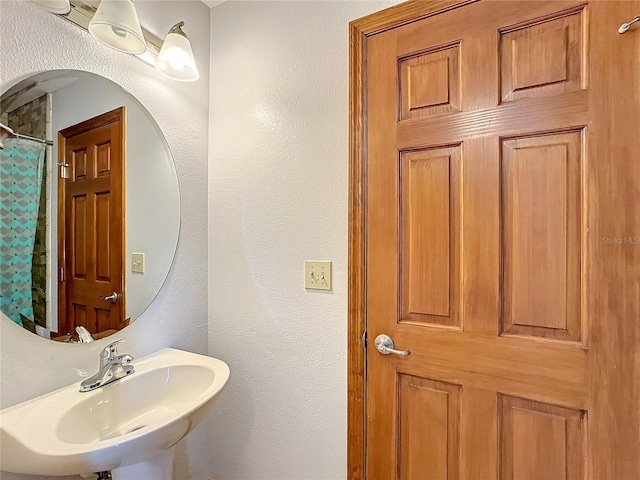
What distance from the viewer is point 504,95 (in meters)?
0.93

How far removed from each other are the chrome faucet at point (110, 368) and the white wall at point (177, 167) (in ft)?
0.17

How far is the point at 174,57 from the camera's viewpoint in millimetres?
1182

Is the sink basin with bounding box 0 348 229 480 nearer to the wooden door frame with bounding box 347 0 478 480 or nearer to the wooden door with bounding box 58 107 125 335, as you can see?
the wooden door with bounding box 58 107 125 335

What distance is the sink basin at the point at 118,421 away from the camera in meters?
0.75

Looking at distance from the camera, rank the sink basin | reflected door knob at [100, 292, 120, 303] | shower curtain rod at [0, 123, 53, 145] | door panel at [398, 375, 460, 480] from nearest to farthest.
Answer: the sink basin < shower curtain rod at [0, 123, 53, 145] < door panel at [398, 375, 460, 480] < reflected door knob at [100, 292, 120, 303]

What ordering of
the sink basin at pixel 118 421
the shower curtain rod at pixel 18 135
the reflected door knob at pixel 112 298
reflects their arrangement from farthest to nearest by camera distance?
1. the reflected door knob at pixel 112 298
2. the shower curtain rod at pixel 18 135
3. the sink basin at pixel 118 421

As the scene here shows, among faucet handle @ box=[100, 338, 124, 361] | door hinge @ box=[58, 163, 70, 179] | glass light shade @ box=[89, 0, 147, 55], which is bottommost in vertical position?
faucet handle @ box=[100, 338, 124, 361]

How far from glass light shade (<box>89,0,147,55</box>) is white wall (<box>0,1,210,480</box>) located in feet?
0.28

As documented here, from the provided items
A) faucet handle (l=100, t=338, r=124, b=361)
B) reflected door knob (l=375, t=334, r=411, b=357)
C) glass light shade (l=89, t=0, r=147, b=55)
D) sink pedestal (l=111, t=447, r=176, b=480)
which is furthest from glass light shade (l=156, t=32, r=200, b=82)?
sink pedestal (l=111, t=447, r=176, b=480)

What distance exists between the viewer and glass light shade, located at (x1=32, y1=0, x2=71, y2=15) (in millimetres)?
923

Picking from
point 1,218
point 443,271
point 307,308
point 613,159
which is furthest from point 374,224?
point 1,218

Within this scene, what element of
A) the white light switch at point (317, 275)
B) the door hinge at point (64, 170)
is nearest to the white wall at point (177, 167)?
the door hinge at point (64, 170)

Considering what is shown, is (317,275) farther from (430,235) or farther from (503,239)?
(503,239)

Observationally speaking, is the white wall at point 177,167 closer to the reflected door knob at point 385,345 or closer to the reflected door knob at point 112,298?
the reflected door knob at point 112,298
